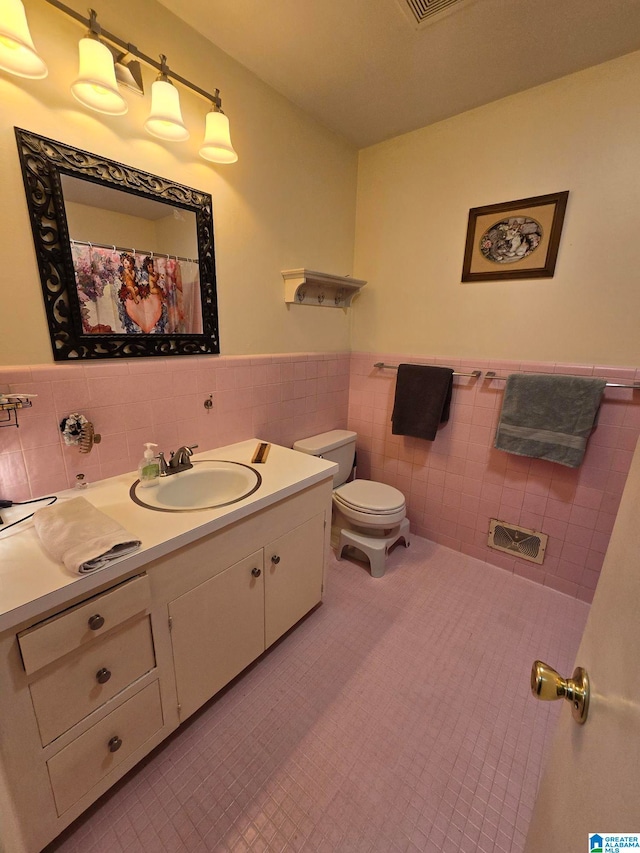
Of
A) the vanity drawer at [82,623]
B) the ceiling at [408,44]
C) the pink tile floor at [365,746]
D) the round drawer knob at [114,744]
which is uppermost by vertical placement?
the ceiling at [408,44]

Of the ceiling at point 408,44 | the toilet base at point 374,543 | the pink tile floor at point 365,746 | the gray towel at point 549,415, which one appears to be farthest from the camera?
the toilet base at point 374,543

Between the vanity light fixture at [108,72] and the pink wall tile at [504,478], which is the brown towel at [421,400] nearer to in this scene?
the pink wall tile at [504,478]

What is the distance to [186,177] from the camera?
135 centimetres

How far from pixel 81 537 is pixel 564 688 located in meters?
1.02

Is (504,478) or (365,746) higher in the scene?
(504,478)

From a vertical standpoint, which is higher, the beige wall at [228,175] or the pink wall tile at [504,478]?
the beige wall at [228,175]

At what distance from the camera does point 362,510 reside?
6.23 feet

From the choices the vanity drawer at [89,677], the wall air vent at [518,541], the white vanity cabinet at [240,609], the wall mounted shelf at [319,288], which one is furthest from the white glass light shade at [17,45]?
the wall air vent at [518,541]

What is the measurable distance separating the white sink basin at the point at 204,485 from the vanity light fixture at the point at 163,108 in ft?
3.89

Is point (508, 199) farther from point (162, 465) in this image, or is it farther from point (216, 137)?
point (162, 465)

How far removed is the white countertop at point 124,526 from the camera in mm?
743

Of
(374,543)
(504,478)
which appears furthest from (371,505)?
(504,478)

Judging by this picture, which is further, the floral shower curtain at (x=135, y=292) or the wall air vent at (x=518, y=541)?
the wall air vent at (x=518, y=541)

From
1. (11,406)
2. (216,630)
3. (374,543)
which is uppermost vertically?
(11,406)
